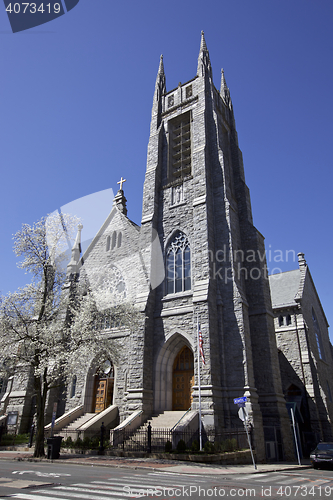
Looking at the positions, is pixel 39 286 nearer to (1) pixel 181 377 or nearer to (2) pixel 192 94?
(1) pixel 181 377

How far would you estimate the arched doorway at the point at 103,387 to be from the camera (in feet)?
66.7

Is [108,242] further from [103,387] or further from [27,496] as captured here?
[27,496]

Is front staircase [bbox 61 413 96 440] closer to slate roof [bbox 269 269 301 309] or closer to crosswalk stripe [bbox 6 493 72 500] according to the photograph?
crosswalk stripe [bbox 6 493 72 500]

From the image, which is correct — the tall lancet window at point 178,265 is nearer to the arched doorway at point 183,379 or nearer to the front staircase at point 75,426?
the arched doorway at point 183,379

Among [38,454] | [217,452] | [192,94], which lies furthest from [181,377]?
[192,94]

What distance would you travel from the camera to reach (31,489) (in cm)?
655

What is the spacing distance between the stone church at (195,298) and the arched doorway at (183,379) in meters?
0.05

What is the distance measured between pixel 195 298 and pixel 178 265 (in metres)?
3.41

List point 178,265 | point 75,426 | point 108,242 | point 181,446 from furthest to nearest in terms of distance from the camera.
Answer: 1. point 108,242
2. point 178,265
3. point 75,426
4. point 181,446

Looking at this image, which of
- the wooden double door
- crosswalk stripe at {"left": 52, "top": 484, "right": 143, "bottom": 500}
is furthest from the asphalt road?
the wooden double door

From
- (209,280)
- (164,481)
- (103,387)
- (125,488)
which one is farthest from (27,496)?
(103,387)

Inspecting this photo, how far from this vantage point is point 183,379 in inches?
739

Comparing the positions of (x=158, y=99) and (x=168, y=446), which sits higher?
(x=158, y=99)

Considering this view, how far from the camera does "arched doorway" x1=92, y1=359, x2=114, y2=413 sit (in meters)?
20.3
